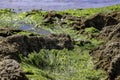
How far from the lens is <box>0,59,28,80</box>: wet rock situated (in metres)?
15.3

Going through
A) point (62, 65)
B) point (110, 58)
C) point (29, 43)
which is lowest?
point (62, 65)

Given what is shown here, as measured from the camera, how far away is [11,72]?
15523mm

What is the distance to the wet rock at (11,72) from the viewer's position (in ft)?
50.0

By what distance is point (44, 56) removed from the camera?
24344 mm

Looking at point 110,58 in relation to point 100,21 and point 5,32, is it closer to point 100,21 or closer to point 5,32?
point 5,32

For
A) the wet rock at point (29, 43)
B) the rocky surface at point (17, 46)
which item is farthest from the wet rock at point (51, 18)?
the wet rock at point (29, 43)

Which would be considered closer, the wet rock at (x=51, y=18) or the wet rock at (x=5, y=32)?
the wet rock at (x=5, y=32)

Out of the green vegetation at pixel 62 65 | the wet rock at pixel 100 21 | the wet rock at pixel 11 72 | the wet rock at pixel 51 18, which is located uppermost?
the wet rock at pixel 11 72

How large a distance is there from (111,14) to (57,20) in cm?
645

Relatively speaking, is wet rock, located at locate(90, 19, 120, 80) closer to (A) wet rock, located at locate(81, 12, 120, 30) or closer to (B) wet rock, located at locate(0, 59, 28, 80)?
(B) wet rock, located at locate(0, 59, 28, 80)

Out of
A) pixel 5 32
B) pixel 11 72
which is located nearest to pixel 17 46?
pixel 5 32

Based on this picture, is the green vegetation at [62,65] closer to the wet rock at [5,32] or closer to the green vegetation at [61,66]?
the green vegetation at [61,66]

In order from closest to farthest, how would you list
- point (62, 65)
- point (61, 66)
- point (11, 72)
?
point (11, 72) → point (61, 66) → point (62, 65)

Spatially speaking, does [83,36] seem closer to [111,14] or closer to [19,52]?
[111,14]
